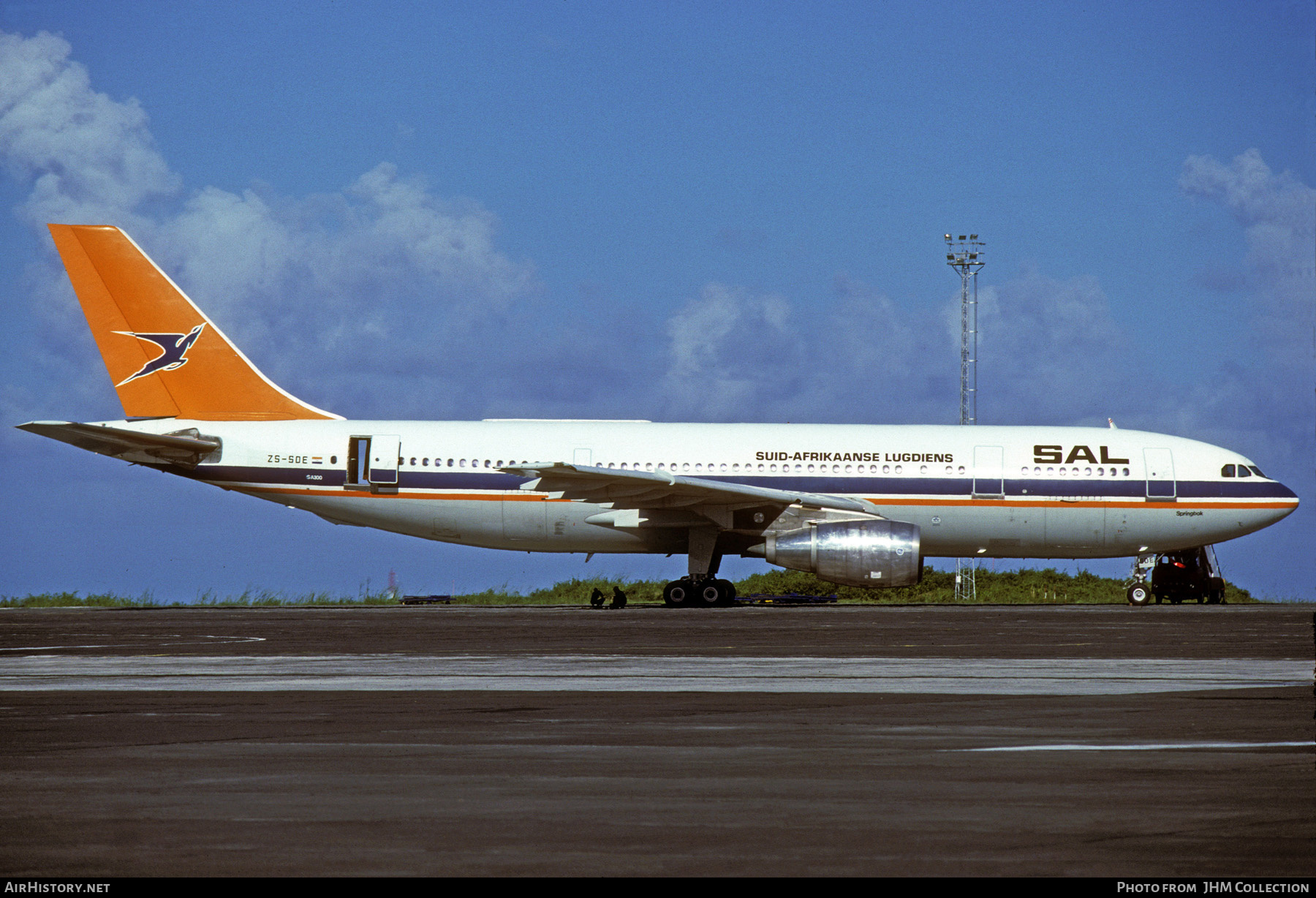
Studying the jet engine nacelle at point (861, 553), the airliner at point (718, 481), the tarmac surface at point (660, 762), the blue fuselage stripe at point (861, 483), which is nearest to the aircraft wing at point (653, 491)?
the airliner at point (718, 481)

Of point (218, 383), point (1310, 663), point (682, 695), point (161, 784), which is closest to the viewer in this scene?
point (161, 784)

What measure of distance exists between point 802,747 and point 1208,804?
2.66 metres

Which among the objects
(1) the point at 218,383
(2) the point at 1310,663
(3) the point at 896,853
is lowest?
(3) the point at 896,853

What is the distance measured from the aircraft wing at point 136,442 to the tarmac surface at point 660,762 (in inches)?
590

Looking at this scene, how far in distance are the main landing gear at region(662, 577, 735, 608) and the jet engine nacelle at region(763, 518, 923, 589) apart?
2051 mm

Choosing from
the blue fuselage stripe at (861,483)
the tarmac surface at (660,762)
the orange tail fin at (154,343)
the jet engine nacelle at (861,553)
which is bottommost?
the tarmac surface at (660,762)

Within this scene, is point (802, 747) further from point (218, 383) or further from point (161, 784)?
point (218, 383)

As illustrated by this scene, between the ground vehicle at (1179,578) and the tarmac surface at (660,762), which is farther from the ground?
the ground vehicle at (1179,578)

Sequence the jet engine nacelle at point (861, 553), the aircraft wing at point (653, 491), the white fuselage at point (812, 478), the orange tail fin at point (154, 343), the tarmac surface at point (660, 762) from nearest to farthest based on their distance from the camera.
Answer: the tarmac surface at point (660, 762), the jet engine nacelle at point (861, 553), the aircraft wing at point (653, 491), the white fuselage at point (812, 478), the orange tail fin at point (154, 343)

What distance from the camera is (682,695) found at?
12.4 meters

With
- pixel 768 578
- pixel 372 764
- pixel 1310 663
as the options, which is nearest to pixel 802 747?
pixel 372 764

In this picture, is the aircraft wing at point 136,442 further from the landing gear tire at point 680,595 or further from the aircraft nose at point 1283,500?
the aircraft nose at point 1283,500

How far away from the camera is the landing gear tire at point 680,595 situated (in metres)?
31.9

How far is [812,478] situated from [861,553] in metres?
2.94
